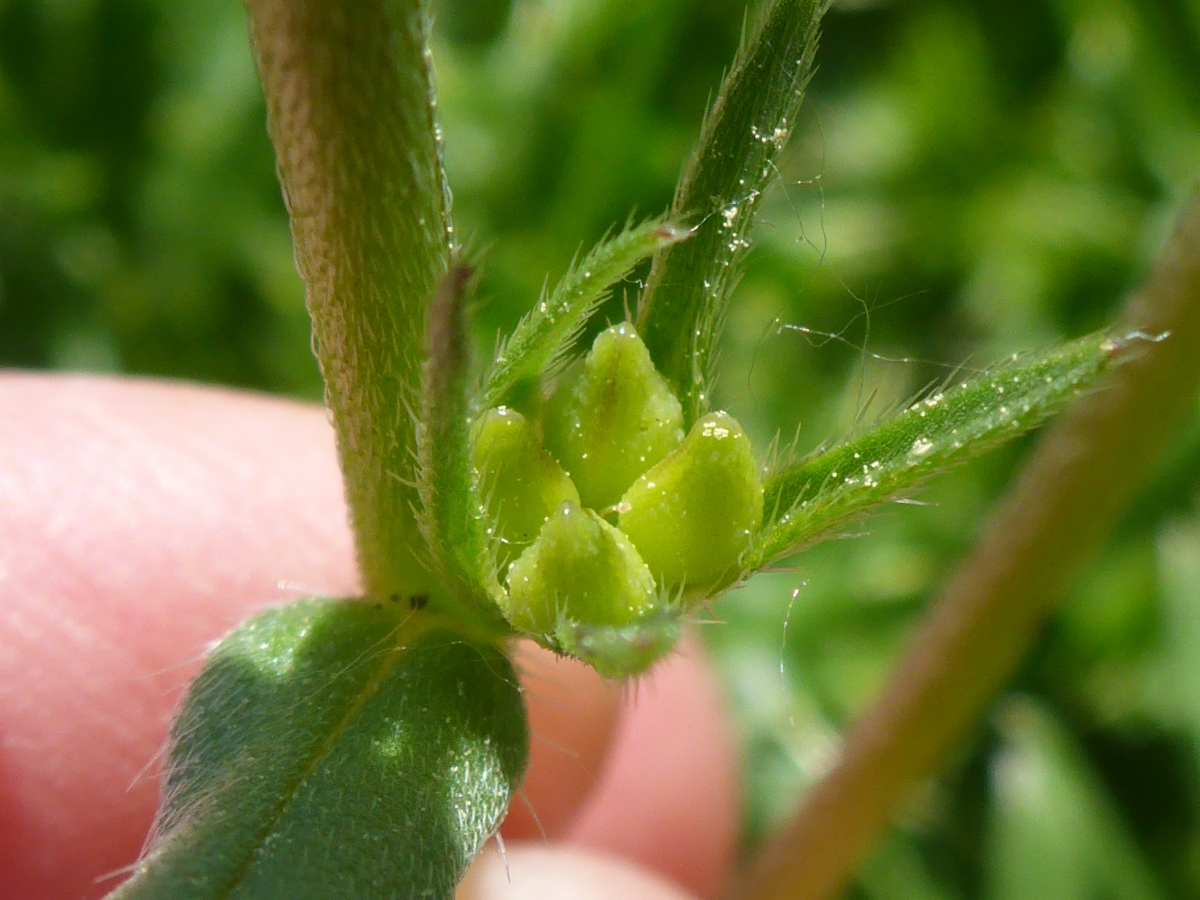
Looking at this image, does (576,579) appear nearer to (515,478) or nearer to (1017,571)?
(515,478)

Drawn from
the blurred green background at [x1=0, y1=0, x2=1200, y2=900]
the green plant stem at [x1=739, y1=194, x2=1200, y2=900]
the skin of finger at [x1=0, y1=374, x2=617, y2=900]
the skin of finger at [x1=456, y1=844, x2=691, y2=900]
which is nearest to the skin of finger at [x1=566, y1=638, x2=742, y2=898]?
the blurred green background at [x1=0, y1=0, x2=1200, y2=900]

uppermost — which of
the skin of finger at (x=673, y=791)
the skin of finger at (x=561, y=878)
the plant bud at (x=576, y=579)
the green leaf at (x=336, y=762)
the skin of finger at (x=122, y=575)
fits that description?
the plant bud at (x=576, y=579)

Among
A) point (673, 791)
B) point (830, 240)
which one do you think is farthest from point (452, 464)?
point (830, 240)

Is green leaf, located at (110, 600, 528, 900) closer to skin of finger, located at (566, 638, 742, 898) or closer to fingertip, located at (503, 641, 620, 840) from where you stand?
fingertip, located at (503, 641, 620, 840)

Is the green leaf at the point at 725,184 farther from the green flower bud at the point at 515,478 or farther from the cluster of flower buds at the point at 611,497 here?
the green flower bud at the point at 515,478

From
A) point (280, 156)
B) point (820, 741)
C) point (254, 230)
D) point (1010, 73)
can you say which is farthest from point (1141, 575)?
point (280, 156)

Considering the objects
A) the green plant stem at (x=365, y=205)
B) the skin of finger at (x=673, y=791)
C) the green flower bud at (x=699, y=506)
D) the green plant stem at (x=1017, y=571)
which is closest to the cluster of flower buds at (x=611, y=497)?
the green flower bud at (x=699, y=506)
